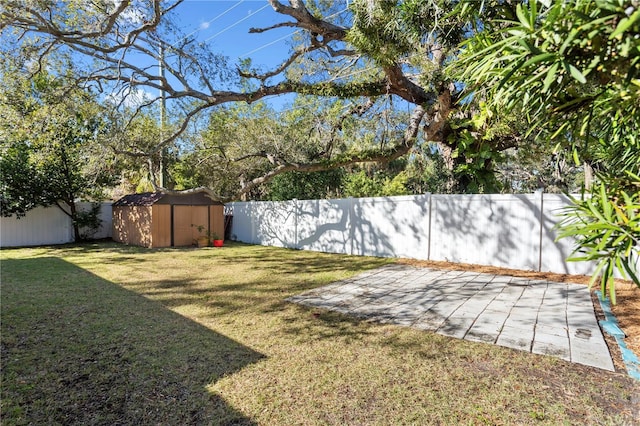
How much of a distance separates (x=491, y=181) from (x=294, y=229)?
19.9 ft

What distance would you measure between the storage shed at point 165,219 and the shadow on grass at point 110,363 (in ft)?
22.0

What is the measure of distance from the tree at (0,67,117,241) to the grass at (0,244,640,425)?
4.66 m

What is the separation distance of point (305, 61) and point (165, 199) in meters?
7.17

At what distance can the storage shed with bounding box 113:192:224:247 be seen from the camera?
454 inches

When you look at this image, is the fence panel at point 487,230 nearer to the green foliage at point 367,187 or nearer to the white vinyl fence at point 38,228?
the green foliage at point 367,187

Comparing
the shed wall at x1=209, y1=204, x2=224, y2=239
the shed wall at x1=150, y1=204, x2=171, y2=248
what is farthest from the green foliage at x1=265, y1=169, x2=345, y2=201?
the shed wall at x1=150, y1=204, x2=171, y2=248

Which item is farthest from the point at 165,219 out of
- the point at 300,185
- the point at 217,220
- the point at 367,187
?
the point at 367,187

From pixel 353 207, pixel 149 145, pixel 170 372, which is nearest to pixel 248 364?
pixel 170 372

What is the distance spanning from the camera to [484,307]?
4.40 m

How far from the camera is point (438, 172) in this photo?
49.9ft

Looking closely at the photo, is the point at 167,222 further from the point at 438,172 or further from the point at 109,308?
the point at 438,172

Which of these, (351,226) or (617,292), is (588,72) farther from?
(351,226)

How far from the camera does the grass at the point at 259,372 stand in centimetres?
220

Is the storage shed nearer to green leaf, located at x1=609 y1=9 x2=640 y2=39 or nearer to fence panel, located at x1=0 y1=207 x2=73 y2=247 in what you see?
fence panel, located at x1=0 y1=207 x2=73 y2=247
